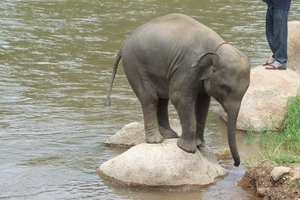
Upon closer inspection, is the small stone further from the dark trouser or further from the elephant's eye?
the dark trouser

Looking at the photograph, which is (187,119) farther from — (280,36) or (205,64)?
(280,36)

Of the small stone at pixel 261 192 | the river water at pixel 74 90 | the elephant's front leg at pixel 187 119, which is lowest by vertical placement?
the river water at pixel 74 90

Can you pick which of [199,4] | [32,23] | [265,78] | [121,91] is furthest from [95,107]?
[199,4]

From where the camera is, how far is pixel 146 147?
302 inches

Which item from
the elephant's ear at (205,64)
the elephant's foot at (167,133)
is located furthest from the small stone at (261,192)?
the elephant's foot at (167,133)

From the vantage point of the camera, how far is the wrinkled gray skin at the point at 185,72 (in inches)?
281

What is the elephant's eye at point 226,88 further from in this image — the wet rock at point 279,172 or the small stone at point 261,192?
the small stone at point 261,192

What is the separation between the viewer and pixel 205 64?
23.2 feet

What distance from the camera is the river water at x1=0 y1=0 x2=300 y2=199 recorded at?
7.64 meters

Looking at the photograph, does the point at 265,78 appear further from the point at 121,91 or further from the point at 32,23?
the point at 32,23

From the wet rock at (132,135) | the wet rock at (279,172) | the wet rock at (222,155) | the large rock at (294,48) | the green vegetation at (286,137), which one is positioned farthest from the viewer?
the large rock at (294,48)

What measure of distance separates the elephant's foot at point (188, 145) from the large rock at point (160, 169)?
41 mm

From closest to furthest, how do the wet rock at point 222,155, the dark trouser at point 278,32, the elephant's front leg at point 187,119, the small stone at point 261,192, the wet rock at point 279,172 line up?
1. the wet rock at point 279,172
2. the small stone at point 261,192
3. the elephant's front leg at point 187,119
4. the wet rock at point 222,155
5. the dark trouser at point 278,32

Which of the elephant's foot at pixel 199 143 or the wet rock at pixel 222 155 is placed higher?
the elephant's foot at pixel 199 143
